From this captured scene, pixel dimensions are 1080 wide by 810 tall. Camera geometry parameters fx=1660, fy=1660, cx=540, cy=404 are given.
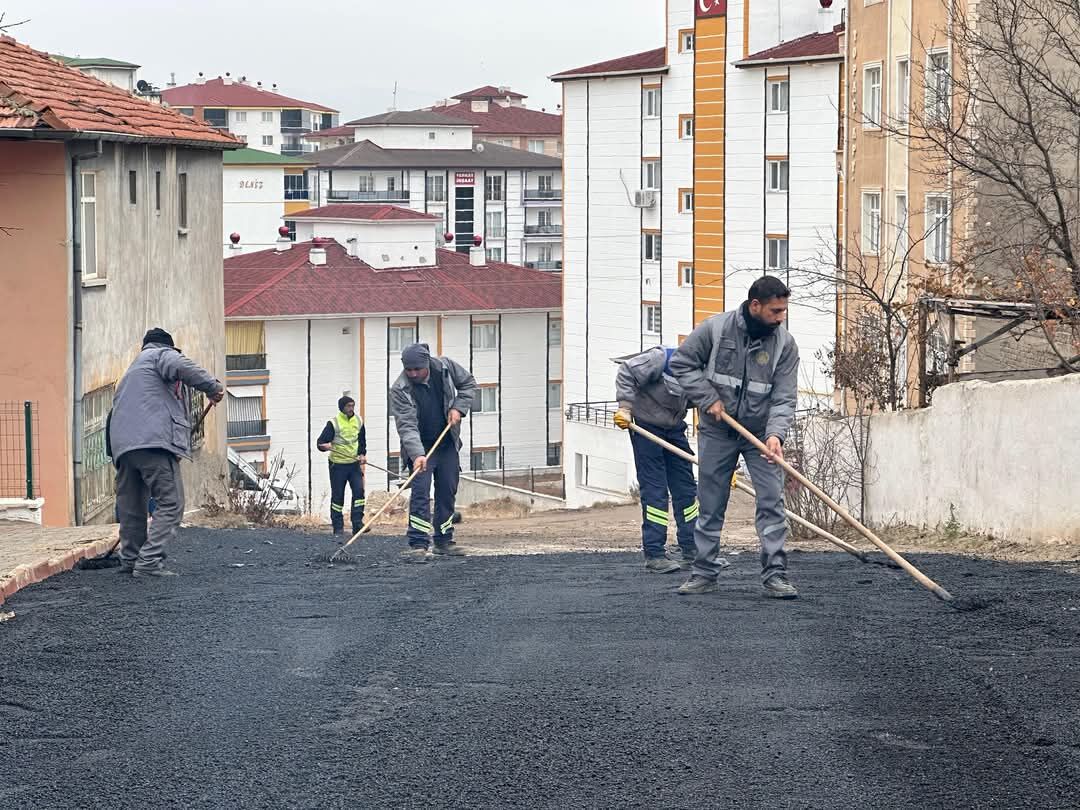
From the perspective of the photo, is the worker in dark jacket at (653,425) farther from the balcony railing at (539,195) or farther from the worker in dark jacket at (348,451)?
the balcony railing at (539,195)

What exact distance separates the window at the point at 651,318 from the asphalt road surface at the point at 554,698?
49.6m

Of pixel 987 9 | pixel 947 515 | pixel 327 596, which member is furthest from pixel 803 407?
pixel 327 596

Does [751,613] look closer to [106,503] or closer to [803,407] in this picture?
[106,503]

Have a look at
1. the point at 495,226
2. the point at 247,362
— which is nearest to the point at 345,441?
the point at 247,362

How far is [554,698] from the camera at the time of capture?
23.8 feet

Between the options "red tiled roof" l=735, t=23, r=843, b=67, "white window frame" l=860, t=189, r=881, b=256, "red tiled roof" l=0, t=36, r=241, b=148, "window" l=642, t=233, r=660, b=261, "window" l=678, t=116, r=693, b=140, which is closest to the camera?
"red tiled roof" l=0, t=36, r=241, b=148

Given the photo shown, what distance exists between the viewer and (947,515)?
1513 cm

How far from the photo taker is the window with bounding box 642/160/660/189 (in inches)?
2345

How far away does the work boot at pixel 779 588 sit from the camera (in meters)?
9.69

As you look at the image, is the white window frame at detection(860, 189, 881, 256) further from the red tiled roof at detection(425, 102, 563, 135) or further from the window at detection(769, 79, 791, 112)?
the red tiled roof at detection(425, 102, 563, 135)

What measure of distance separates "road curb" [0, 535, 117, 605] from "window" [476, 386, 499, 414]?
5076cm

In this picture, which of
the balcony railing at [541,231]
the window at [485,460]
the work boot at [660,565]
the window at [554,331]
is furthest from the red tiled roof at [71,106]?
the balcony railing at [541,231]

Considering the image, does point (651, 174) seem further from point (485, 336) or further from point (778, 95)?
point (485, 336)

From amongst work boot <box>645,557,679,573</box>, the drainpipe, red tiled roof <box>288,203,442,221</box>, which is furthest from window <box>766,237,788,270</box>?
work boot <box>645,557,679,573</box>
